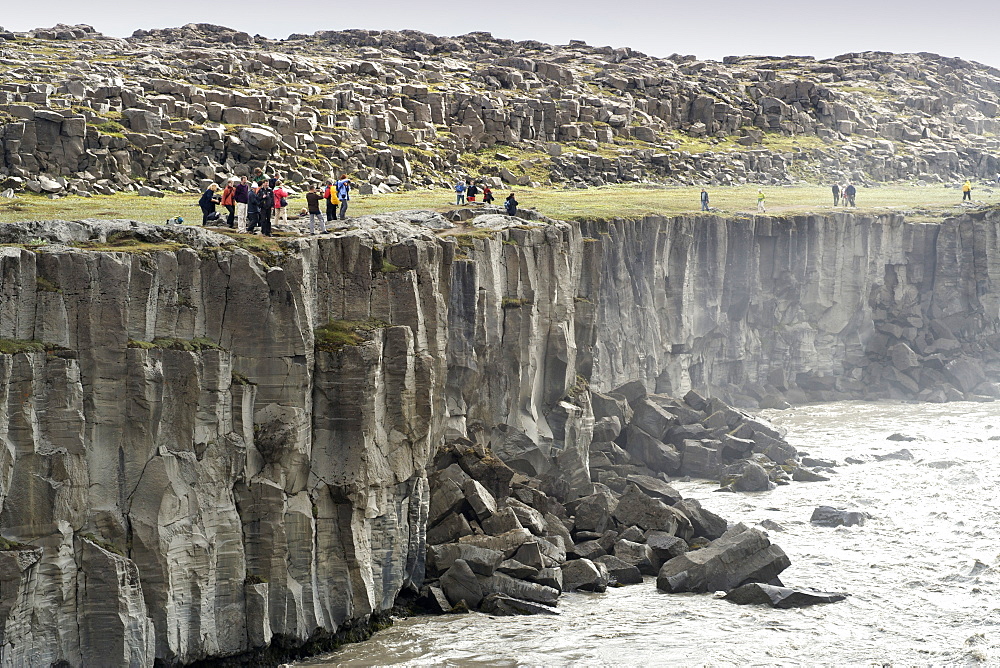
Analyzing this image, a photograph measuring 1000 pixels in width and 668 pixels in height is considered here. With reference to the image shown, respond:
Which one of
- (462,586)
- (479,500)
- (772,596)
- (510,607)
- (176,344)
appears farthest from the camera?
(479,500)

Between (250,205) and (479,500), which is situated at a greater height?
(250,205)

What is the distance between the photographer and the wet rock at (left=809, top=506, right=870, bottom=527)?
53.2m

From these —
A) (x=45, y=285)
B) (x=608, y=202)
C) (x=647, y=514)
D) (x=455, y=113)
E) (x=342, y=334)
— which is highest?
(x=455, y=113)

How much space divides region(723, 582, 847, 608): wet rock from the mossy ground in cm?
1861

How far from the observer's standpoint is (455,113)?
129125 mm

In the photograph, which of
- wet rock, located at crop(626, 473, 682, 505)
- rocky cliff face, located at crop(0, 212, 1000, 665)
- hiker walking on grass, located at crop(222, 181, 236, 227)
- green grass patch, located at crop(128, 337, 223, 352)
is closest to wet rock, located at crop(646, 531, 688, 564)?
wet rock, located at crop(626, 473, 682, 505)

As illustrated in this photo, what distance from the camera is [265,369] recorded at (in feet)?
122

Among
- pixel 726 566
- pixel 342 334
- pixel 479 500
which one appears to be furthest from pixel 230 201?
pixel 726 566

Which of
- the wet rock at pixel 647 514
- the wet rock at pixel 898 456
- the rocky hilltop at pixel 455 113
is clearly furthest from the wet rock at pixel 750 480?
the rocky hilltop at pixel 455 113

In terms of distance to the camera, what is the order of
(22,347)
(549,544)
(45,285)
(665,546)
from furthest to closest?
1. (665,546)
2. (549,544)
3. (45,285)
4. (22,347)

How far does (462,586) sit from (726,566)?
9234mm

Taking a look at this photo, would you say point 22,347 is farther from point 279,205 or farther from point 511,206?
point 511,206

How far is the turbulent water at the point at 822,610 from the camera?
38.2 meters

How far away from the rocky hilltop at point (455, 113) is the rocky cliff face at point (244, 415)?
1132 inches
